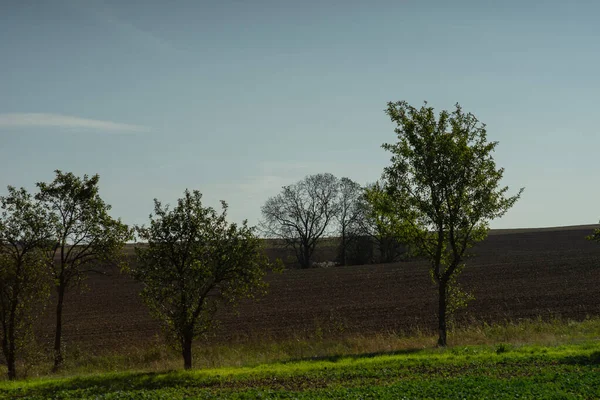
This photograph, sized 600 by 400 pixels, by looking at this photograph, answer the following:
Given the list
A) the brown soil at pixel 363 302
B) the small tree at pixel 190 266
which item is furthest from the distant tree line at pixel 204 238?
the brown soil at pixel 363 302

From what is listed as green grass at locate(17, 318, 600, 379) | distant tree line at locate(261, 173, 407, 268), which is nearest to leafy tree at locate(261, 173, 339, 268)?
distant tree line at locate(261, 173, 407, 268)

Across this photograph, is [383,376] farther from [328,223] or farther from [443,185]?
[328,223]

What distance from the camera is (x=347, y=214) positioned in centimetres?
9625

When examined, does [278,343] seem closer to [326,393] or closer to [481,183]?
[481,183]

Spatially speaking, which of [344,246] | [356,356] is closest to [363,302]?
[356,356]

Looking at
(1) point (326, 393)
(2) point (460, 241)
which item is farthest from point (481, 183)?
(1) point (326, 393)

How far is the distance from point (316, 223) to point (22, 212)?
69.3 m

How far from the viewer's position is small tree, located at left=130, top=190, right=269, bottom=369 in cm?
Answer: 2506

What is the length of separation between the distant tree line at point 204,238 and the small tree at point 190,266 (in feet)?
0.14

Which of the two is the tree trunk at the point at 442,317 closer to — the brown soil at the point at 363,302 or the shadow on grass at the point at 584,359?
the shadow on grass at the point at 584,359

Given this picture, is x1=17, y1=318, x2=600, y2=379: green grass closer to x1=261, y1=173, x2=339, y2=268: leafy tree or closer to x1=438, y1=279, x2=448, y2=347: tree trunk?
x1=438, y1=279, x2=448, y2=347: tree trunk

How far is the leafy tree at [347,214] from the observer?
311ft

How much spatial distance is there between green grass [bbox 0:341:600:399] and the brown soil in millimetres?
14451

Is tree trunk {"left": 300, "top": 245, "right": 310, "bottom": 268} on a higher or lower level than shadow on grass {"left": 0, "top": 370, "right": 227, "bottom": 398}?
higher
